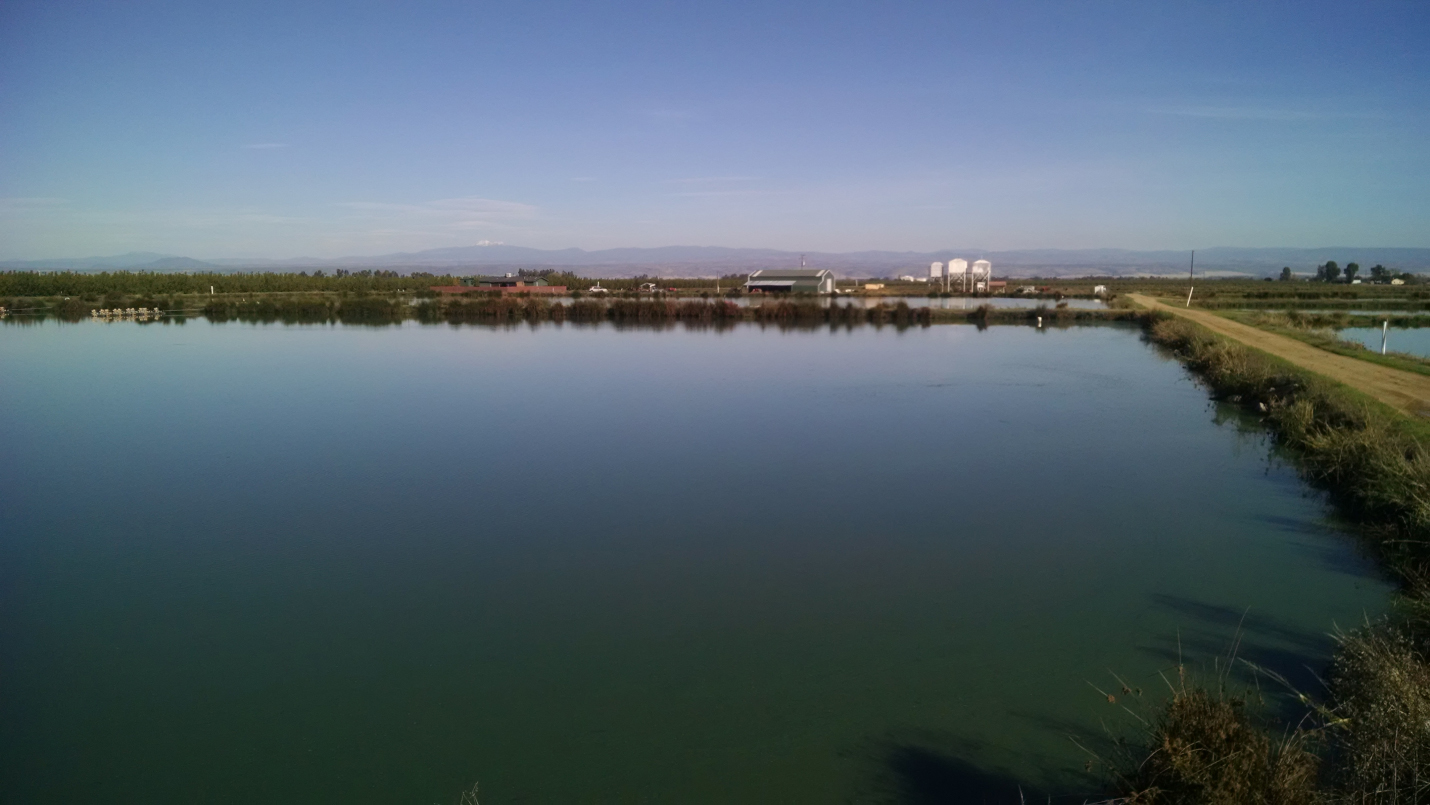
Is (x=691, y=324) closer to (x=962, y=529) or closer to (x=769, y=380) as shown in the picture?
(x=769, y=380)

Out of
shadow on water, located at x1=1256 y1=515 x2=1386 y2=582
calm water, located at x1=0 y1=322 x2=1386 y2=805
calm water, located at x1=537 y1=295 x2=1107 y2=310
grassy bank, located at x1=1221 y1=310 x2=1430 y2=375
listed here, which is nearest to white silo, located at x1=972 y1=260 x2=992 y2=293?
calm water, located at x1=537 y1=295 x2=1107 y2=310

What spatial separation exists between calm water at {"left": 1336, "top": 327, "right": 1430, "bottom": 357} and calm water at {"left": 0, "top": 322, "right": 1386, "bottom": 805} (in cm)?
806

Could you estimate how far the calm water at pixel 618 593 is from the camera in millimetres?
3688

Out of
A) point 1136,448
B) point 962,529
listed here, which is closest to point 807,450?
point 962,529

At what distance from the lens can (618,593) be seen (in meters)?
5.29

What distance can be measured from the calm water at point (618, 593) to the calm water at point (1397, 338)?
8058 millimetres

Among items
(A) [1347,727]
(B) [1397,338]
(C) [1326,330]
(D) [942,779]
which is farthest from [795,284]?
(A) [1347,727]

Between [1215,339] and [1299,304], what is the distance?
1659 cm

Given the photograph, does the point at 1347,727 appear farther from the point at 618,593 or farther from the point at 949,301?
the point at 949,301

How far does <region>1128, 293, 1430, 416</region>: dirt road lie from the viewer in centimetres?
911

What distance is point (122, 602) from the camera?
516 centimetres

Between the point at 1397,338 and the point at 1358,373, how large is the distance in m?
9.31

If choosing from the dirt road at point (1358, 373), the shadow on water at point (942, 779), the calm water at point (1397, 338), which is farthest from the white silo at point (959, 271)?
the shadow on water at point (942, 779)

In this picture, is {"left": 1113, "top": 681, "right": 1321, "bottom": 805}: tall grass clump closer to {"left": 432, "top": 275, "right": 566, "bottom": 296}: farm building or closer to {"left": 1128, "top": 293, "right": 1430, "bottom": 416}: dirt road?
{"left": 1128, "top": 293, "right": 1430, "bottom": 416}: dirt road
